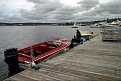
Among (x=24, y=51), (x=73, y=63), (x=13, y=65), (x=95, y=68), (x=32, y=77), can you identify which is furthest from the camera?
(x=24, y=51)

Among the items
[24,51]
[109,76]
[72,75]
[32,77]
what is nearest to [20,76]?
[32,77]

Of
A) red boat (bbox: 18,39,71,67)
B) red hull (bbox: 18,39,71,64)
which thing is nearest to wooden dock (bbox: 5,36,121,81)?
red boat (bbox: 18,39,71,67)

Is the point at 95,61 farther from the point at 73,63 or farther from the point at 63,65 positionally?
the point at 63,65

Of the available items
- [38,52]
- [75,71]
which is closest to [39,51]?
[38,52]

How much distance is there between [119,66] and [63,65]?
3117 millimetres

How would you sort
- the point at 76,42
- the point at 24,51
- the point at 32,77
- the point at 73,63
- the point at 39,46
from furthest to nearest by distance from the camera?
the point at 76,42
the point at 39,46
the point at 24,51
the point at 73,63
the point at 32,77

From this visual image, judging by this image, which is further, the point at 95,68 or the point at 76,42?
the point at 76,42

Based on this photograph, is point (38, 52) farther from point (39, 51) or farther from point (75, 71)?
point (75, 71)

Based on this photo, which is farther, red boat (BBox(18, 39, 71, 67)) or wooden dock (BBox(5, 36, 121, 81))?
red boat (BBox(18, 39, 71, 67))

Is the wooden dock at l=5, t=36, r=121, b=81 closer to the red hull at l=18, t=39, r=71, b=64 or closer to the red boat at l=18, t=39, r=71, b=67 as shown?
the red boat at l=18, t=39, r=71, b=67

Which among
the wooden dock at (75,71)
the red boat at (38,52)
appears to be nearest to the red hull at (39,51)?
the red boat at (38,52)

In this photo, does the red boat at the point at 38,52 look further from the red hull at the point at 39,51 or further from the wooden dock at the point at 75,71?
the wooden dock at the point at 75,71

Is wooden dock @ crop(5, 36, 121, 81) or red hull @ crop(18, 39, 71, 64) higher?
wooden dock @ crop(5, 36, 121, 81)

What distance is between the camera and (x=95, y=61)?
1048cm
